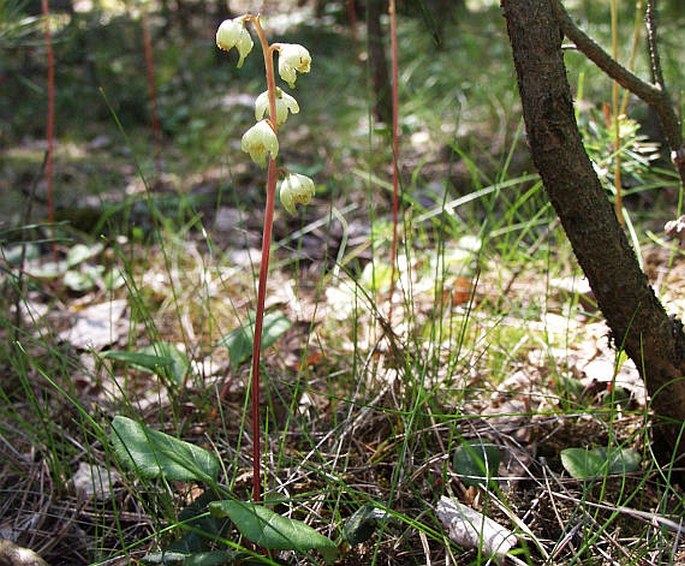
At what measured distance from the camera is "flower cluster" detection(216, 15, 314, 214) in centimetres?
99

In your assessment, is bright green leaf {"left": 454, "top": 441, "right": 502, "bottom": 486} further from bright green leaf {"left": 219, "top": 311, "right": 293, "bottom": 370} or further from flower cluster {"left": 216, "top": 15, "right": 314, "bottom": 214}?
flower cluster {"left": 216, "top": 15, "right": 314, "bottom": 214}

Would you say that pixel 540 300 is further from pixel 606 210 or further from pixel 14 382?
pixel 14 382

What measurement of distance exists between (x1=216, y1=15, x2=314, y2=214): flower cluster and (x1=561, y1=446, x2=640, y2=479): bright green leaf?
0.67 meters

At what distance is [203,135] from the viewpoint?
12.8ft

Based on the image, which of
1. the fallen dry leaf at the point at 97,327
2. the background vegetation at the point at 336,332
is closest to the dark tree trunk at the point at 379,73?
the background vegetation at the point at 336,332

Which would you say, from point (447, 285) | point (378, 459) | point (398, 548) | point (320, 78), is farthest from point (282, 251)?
point (320, 78)

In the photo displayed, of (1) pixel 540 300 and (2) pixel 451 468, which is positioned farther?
(1) pixel 540 300

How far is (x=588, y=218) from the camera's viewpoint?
Answer: 118 cm

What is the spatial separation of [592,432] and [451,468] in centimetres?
31

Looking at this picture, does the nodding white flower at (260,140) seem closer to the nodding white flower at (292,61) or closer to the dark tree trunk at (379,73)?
the nodding white flower at (292,61)

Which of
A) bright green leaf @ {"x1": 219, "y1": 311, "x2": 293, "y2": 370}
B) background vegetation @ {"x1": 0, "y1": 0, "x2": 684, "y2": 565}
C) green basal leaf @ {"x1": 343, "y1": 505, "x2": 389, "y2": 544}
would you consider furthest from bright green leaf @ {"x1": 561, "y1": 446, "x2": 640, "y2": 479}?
Result: bright green leaf @ {"x1": 219, "y1": 311, "x2": 293, "y2": 370}

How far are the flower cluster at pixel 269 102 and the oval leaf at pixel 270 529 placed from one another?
43 centimetres

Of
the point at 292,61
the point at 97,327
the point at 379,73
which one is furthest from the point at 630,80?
the point at 379,73

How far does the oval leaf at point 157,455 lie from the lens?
108 centimetres
